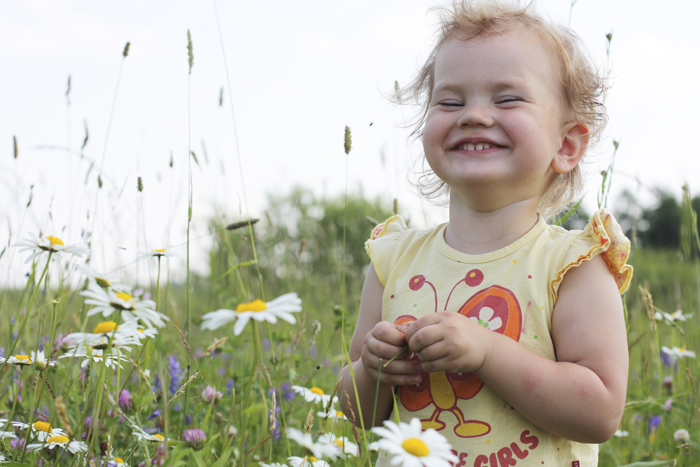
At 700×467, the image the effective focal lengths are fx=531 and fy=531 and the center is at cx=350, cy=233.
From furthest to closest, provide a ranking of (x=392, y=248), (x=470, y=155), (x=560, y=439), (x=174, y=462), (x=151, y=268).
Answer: (x=151, y=268), (x=392, y=248), (x=470, y=155), (x=560, y=439), (x=174, y=462)

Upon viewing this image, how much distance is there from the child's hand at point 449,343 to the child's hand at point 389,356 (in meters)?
0.05

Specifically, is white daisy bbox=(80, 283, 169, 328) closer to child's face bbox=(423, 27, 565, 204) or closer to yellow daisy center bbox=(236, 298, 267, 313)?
yellow daisy center bbox=(236, 298, 267, 313)

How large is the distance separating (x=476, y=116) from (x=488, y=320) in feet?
1.62

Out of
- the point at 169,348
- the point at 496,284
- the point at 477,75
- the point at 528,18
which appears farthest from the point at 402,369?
the point at 169,348

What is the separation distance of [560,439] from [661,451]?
1.25 metres

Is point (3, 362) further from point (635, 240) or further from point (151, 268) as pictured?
point (635, 240)

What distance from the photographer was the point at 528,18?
1.48 m

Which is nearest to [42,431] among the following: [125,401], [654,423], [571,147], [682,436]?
[125,401]

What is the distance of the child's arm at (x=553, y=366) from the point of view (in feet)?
3.57

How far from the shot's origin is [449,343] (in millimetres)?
1070

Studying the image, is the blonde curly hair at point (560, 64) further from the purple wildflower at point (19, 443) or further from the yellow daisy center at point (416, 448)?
the purple wildflower at point (19, 443)

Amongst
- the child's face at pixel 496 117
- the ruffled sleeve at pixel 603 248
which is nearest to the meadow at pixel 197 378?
the child's face at pixel 496 117

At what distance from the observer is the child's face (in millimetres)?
1306

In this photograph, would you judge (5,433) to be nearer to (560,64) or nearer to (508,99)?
(508,99)
